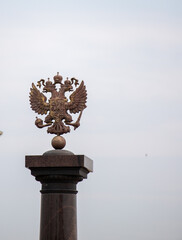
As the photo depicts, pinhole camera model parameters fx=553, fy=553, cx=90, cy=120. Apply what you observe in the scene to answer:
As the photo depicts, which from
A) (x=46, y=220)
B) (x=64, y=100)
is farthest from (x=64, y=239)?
(x=64, y=100)

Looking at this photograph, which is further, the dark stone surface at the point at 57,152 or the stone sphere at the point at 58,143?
the stone sphere at the point at 58,143

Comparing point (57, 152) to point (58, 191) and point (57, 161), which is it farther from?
point (58, 191)

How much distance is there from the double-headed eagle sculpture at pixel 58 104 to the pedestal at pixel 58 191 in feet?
2.19

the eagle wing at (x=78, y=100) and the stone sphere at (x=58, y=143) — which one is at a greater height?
the eagle wing at (x=78, y=100)

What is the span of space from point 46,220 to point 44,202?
1.46 ft

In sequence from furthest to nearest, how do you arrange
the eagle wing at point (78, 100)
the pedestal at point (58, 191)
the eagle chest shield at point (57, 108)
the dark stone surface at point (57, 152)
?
the eagle wing at point (78, 100) < the eagle chest shield at point (57, 108) < the dark stone surface at point (57, 152) < the pedestal at point (58, 191)

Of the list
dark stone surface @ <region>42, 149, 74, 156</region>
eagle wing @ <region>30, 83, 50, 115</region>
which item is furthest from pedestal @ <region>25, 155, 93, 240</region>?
eagle wing @ <region>30, 83, 50, 115</region>

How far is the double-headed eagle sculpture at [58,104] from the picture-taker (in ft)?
46.3

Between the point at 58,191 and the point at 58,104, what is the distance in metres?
2.23

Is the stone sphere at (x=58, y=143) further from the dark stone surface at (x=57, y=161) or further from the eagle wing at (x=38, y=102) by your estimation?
the eagle wing at (x=38, y=102)

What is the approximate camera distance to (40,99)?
14.5 meters

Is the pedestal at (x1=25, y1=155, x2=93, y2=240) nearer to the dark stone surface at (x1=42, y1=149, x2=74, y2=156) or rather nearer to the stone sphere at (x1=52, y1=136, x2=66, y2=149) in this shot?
the dark stone surface at (x1=42, y1=149, x2=74, y2=156)

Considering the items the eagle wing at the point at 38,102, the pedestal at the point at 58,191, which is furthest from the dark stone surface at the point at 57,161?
the eagle wing at the point at 38,102

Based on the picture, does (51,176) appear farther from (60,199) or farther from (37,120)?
(37,120)
